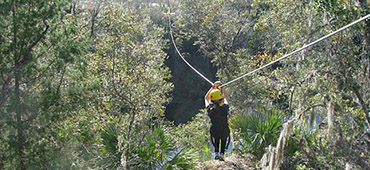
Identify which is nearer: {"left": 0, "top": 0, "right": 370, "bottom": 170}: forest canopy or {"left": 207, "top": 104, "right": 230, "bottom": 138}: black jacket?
{"left": 0, "top": 0, "right": 370, "bottom": 170}: forest canopy

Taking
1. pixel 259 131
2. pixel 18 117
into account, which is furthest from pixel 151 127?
pixel 18 117

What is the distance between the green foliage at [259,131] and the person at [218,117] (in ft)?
1.87

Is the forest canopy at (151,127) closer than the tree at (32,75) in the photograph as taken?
Yes

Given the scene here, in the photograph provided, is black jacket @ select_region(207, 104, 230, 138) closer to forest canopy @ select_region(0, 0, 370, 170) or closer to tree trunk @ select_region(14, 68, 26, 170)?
forest canopy @ select_region(0, 0, 370, 170)

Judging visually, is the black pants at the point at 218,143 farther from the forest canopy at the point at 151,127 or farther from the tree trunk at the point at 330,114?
the tree trunk at the point at 330,114

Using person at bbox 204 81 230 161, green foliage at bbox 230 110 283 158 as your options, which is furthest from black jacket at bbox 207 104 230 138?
green foliage at bbox 230 110 283 158

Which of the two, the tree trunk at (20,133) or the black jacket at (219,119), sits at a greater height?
the black jacket at (219,119)

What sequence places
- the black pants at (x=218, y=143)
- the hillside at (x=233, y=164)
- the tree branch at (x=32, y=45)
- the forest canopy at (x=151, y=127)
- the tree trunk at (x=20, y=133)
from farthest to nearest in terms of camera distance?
1. the black pants at (x=218, y=143)
2. the hillside at (x=233, y=164)
3. the tree branch at (x=32, y=45)
4. the tree trunk at (x=20, y=133)
5. the forest canopy at (x=151, y=127)

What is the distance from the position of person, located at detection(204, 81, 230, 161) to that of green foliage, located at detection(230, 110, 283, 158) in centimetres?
57

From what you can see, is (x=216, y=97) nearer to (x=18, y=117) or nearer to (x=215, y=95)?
(x=215, y=95)

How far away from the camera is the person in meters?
7.88

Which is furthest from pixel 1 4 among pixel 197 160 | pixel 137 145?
pixel 197 160

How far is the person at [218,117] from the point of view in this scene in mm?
7879

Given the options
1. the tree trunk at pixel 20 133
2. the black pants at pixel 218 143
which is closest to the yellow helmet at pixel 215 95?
the black pants at pixel 218 143
